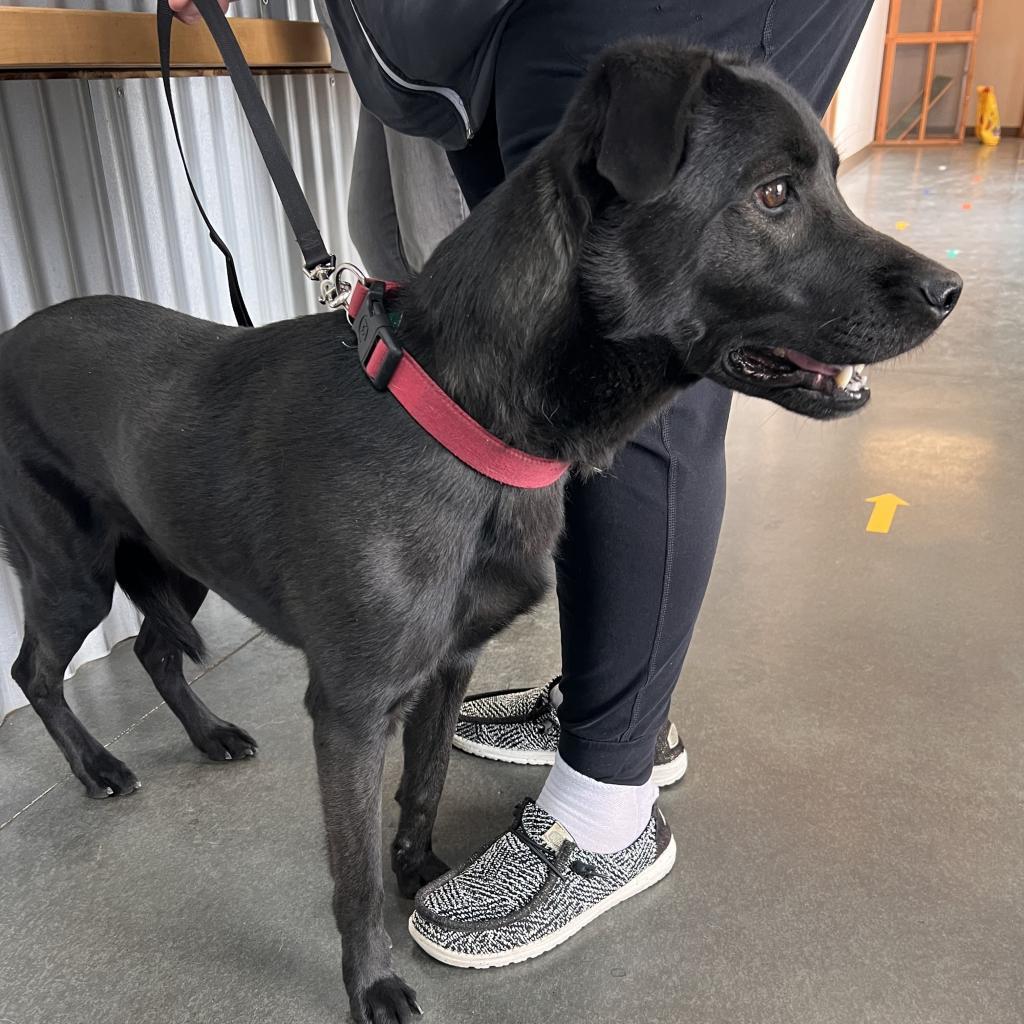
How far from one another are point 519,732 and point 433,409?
2.84 feet

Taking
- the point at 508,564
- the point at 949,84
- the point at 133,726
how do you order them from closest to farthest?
1. the point at 508,564
2. the point at 133,726
3. the point at 949,84

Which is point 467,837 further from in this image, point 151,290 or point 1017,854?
point 151,290

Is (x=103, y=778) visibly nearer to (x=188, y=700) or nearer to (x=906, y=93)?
(x=188, y=700)

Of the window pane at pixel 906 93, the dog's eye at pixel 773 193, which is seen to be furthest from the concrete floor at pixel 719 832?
the window pane at pixel 906 93

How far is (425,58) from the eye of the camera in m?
1.20

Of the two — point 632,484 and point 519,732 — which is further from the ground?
point 632,484

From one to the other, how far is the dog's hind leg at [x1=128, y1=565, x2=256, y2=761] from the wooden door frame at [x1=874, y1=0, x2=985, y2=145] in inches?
498

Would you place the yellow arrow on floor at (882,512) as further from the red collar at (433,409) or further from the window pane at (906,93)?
the window pane at (906,93)

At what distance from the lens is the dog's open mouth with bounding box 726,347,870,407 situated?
1.07 metres

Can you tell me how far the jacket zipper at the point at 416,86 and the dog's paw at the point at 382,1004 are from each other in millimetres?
1116

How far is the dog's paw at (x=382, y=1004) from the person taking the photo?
1.24 metres

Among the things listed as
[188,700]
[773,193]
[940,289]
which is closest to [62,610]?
[188,700]

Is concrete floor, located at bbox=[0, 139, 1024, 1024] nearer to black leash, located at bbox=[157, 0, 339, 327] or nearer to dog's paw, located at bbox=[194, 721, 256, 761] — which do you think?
dog's paw, located at bbox=[194, 721, 256, 761]

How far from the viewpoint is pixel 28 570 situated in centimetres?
155
